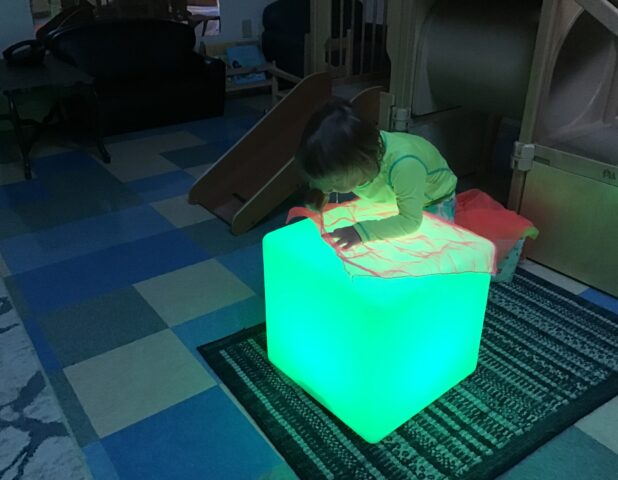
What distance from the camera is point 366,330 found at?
4.24 feet

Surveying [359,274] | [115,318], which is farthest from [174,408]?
[359,274]

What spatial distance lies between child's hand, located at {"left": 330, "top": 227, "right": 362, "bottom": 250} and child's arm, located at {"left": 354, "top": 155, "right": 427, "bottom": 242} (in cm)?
1

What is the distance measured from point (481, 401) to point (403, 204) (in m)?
0.61

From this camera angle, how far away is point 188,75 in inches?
156

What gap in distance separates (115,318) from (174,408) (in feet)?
1.77

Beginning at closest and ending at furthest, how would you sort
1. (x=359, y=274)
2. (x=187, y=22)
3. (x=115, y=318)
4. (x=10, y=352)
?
1. (x=359, y=274)
2. (x=10, y=352)
3. (x=115, y=318)
4. (x=187, y=22)

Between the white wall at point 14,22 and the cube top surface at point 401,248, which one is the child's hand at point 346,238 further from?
the white wall at point 14,22

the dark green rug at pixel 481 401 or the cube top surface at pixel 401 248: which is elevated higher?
the cube top surface at pixel 401 248

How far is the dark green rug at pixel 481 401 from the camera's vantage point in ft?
4.68

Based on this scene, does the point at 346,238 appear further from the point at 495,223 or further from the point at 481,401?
the point at 495,223

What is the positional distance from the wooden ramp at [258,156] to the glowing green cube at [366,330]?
1149 mm

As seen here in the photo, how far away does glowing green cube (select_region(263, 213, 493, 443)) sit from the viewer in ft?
4.30

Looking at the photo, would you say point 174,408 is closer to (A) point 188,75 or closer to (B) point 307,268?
(B) point 307,268

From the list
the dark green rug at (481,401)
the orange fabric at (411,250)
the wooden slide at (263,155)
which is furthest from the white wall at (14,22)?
the orange fabric at (411,250)
